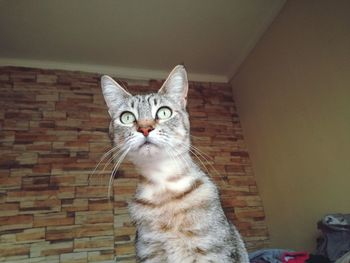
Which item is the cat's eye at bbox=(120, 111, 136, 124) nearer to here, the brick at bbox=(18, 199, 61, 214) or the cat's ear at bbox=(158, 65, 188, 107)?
the cat's ear at bbox=(158, 65, 188, 107)

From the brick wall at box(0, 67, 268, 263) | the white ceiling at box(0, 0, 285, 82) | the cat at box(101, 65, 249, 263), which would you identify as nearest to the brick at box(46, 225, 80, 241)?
the brick wall at box(0, 67, 268, 263)

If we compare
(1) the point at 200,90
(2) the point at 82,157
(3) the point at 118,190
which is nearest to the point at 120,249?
(3) the point at 118,190

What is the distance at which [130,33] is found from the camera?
1796 millimetres

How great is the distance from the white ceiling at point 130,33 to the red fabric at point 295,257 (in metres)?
1.35

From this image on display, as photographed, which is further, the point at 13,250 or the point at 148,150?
the point at 13,250

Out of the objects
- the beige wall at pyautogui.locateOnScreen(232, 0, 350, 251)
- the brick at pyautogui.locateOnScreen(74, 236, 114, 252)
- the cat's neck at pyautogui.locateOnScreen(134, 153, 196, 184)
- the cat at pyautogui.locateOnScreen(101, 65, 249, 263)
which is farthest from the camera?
the brick at pyautogui.locateOnScreen(74, 236, 114, 252)

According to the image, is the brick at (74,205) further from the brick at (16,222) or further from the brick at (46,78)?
the brick at (46,78)

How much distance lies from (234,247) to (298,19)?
131 cm

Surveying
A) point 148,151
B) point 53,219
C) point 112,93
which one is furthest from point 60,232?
point 148,151

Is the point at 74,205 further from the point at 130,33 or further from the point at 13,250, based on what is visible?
the point at 130,33

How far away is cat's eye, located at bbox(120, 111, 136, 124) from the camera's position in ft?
3.18

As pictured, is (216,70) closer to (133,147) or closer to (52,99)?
(52,99)

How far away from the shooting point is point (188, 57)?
2100 mm

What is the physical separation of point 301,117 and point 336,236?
0.63 meters
